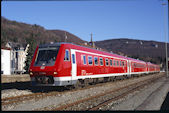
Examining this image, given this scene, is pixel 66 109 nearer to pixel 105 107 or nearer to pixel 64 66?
pixel 105 107

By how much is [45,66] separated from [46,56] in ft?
2.62

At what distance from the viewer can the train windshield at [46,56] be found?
44.3 ft

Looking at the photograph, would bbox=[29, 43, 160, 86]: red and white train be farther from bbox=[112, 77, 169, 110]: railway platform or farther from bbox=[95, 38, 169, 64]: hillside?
bbox=[95, 38, 169, 64]: hillside

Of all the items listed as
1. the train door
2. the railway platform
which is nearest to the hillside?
the train door

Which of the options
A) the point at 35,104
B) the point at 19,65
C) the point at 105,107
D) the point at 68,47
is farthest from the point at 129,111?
the point at 19,65

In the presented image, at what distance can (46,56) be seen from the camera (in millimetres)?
13875

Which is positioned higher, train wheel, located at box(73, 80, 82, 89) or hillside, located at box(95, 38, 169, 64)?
hillside, located at box(95, 38, 169, 64)

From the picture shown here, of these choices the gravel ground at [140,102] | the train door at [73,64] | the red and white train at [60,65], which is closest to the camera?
the gravel ground at [140,102]

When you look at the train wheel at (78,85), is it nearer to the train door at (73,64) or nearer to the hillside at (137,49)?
the train door at (73,64)

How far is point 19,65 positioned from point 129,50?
81.4m

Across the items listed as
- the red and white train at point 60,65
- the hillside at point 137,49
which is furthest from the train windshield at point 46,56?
the hillside at point 137,49

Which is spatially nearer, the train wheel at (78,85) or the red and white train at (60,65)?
the red and white train at (60,65)

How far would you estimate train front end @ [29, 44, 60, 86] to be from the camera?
518 inches

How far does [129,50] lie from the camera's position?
13812 centimetres
